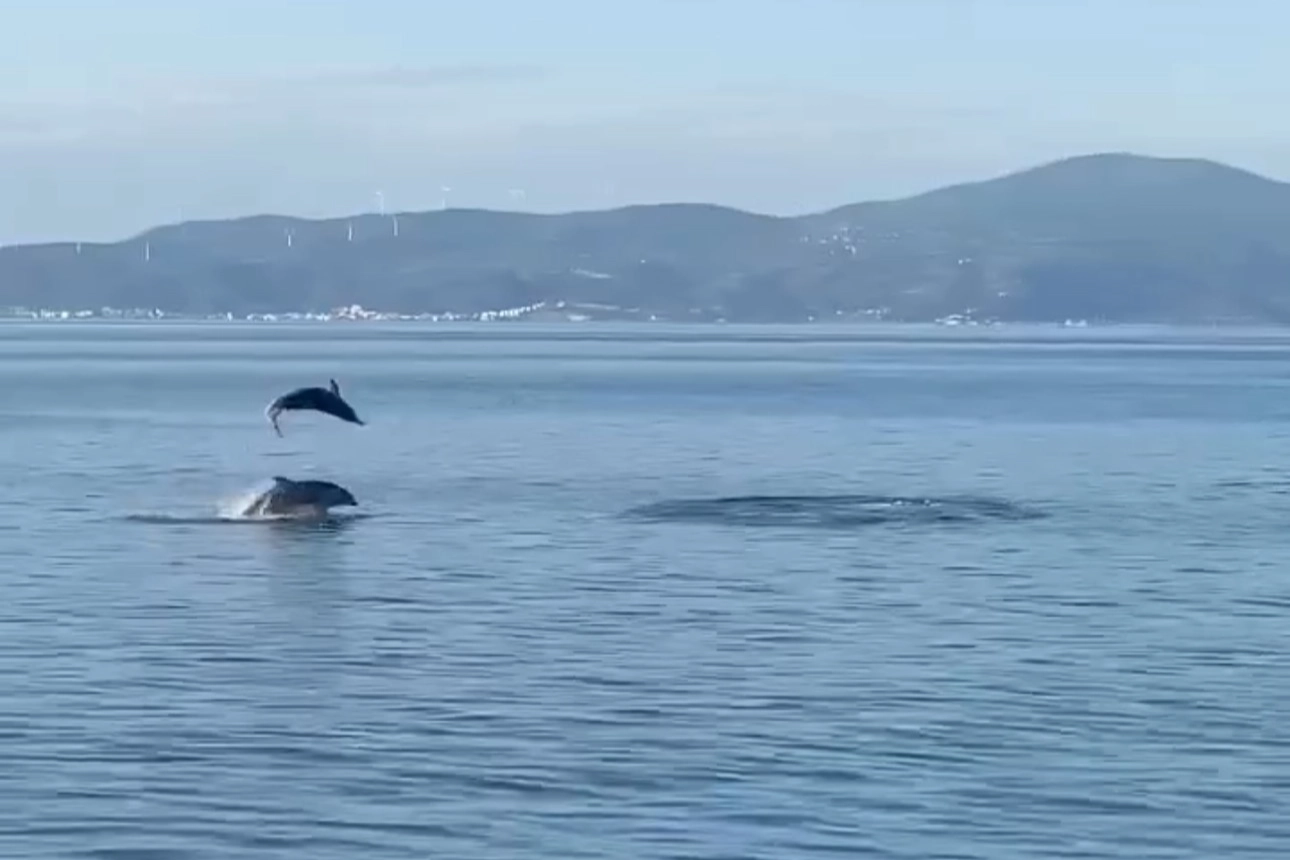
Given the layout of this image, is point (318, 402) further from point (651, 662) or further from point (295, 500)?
point (651, 662)

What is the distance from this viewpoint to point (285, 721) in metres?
27.7

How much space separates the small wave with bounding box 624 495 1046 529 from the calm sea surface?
23cm

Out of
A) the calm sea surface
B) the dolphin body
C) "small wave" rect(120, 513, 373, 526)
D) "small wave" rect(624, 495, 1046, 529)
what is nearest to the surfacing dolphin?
the dolphin body

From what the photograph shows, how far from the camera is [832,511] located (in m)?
54.7

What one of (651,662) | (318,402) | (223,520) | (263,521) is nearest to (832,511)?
(318,402)

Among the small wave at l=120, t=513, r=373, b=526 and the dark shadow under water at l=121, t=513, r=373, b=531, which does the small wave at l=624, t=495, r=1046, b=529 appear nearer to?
the dark shadow under water at l=121, t=513, r=373, b=531

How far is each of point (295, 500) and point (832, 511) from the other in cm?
1063

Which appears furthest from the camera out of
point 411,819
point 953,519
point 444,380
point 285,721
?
point 444,380

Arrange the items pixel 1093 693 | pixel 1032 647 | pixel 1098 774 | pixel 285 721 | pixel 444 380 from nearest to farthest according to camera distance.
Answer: pixel 1098 774
pixel 285 721
pixel 1093 693
pixel 1032 647
pixel 444 380

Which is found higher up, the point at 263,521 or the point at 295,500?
the point at 295,500

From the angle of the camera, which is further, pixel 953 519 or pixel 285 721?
pixel 953 519

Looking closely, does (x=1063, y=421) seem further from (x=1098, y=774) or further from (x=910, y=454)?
(x=1098, y=774)

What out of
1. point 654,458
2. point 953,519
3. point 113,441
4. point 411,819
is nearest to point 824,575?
point 953,519

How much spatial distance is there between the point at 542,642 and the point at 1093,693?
7426mm
